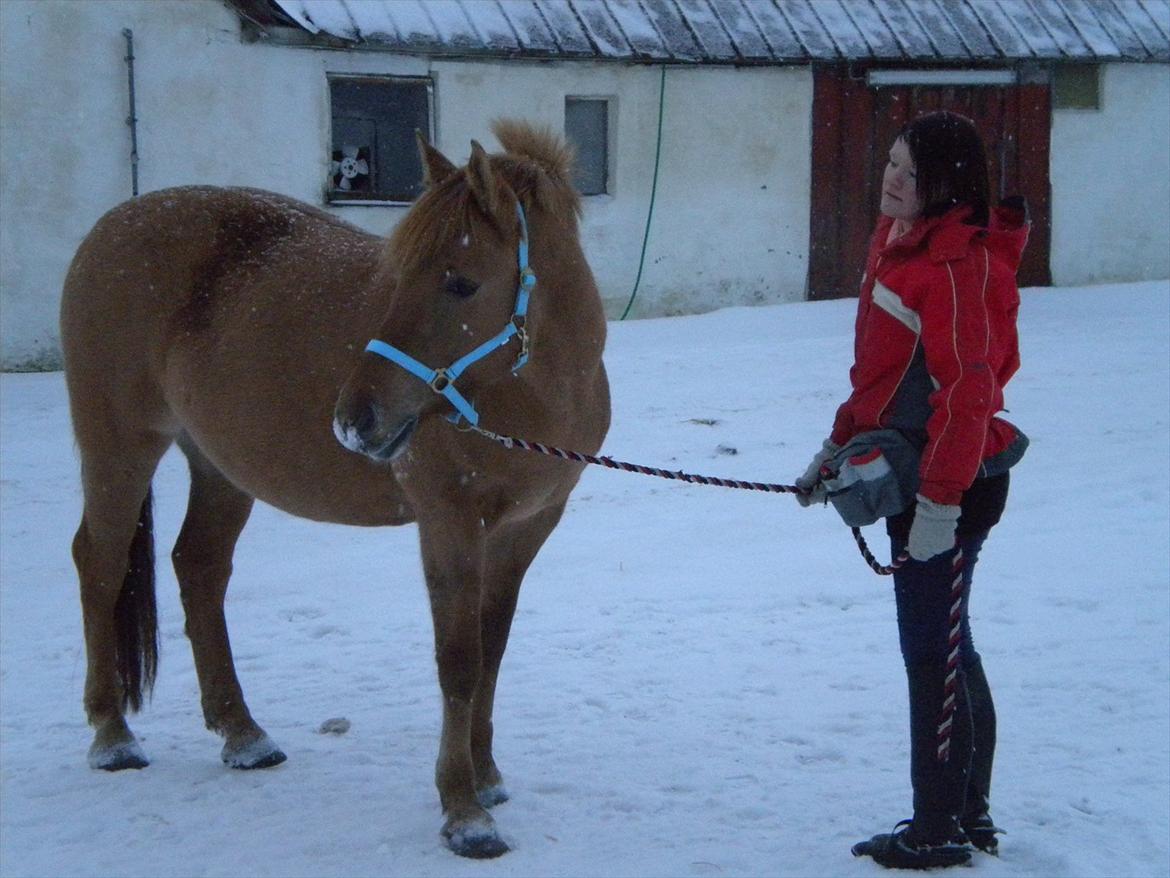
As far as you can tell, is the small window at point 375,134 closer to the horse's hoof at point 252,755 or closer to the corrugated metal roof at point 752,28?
the corrugated metal roof at point 752,28

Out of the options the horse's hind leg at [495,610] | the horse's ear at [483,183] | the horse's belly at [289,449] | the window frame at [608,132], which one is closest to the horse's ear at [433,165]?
the horse's ear at [483,183]

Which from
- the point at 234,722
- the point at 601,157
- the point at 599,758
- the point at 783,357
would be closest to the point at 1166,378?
the point at 783,357

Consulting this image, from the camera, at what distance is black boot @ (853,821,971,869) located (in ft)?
10.1

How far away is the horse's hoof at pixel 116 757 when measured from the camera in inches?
151

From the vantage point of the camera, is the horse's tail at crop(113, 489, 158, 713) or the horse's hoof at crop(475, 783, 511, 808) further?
the horse's tail at crop(113, 489, 158, 713)

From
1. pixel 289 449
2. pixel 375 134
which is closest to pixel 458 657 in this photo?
pixel 289 449

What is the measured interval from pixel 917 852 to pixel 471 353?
1.64 m

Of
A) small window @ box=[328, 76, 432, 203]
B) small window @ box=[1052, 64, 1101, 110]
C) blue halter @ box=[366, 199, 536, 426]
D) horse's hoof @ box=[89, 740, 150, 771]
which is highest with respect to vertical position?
small window @ box=[1052, 64, 1101, 110]

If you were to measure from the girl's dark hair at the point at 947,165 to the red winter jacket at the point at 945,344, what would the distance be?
4cm

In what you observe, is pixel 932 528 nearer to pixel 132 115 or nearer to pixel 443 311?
pixel 443 311

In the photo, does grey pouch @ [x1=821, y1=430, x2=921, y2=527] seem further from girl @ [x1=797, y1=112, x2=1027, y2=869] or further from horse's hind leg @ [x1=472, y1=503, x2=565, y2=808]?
horse's hind leg @ [x1=472, y1=503, x2=565, y2=808]

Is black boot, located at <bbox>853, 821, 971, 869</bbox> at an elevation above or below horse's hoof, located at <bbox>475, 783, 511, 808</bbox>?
above

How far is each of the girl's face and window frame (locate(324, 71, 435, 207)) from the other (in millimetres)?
8336

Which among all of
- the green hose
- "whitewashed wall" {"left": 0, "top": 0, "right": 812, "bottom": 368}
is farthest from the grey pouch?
the green hose
